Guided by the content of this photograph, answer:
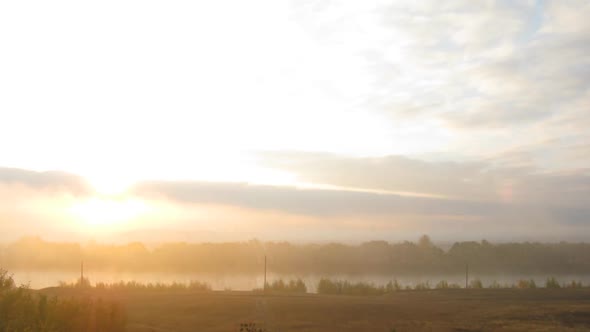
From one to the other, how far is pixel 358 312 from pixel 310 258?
189ft

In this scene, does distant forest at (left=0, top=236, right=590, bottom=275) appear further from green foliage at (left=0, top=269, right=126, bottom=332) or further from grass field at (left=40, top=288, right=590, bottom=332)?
green foliage at (left=0, top=269, right=126, bottom=332)

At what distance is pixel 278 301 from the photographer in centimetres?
2711

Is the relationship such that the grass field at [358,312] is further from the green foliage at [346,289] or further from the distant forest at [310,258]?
the distant forest at [310,258]

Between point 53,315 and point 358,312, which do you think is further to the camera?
point 358,312

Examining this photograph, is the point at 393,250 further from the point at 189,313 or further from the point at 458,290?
the point at 189,313

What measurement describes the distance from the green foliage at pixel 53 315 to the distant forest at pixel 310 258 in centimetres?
4809

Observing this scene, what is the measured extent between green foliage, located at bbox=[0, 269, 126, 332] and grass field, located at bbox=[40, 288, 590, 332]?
2210 mm

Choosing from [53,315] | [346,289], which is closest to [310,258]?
[346,289]

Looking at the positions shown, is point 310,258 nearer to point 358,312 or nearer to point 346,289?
point 346,289

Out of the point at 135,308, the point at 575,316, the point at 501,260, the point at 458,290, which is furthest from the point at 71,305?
the point at 501,260

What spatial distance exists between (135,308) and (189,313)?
2.89m

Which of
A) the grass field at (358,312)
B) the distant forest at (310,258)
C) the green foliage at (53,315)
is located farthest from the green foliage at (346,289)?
the distant forest at (310,258)

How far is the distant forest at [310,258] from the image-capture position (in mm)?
69125

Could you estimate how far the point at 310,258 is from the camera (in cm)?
8138
